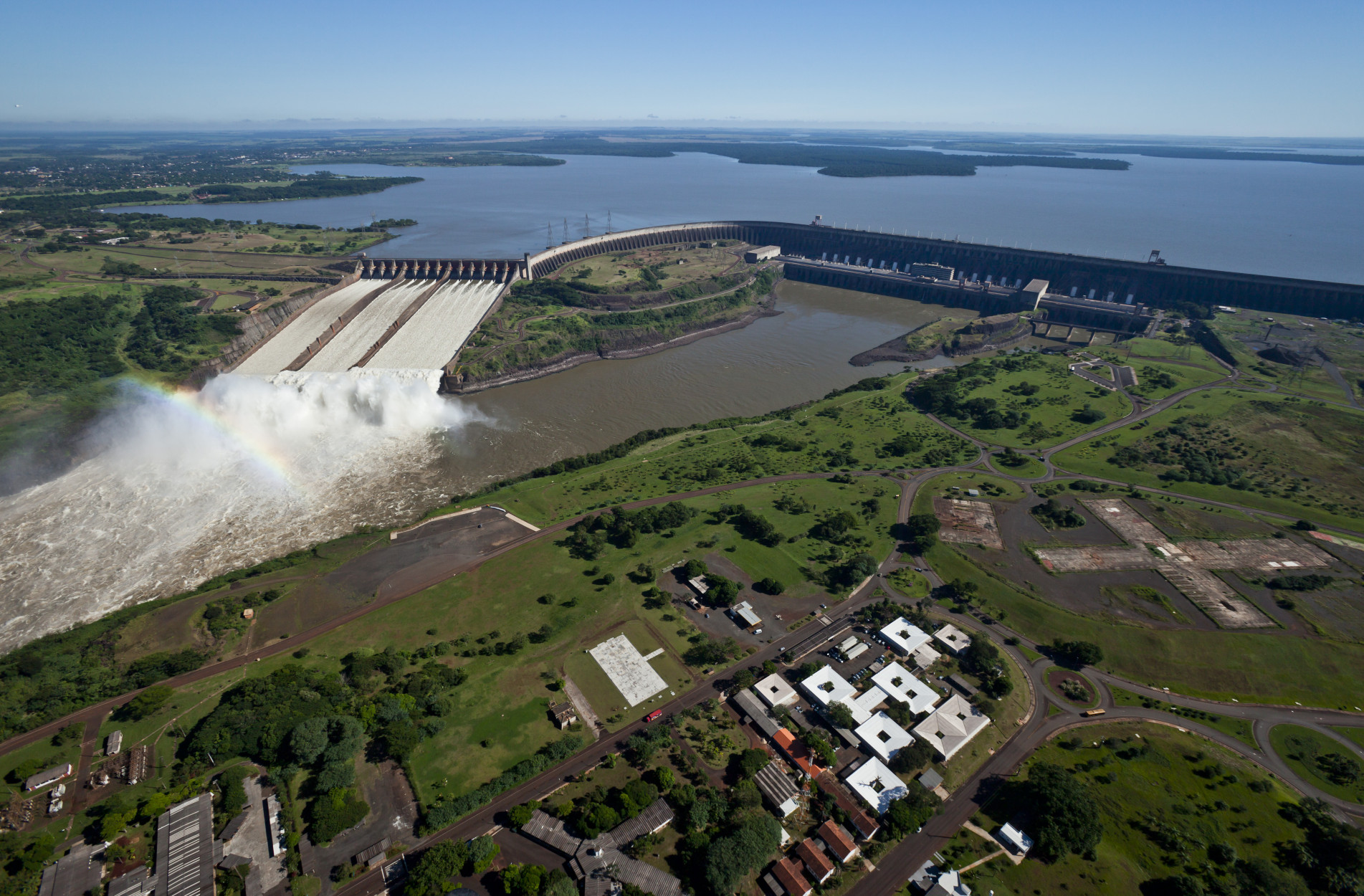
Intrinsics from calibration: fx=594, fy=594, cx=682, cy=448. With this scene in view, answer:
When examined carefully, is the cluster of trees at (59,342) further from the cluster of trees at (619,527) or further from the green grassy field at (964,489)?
the green grassy field at (964,489)

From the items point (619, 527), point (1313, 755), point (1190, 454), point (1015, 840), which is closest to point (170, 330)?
point (619, 527)

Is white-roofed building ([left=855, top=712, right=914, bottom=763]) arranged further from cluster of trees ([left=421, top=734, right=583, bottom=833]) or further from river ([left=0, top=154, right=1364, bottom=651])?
river ([left=0, top=154, right=1364, bottom=651])

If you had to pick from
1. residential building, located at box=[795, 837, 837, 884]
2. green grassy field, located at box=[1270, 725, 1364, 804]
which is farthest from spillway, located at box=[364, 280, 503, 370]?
green grassy field, located at box=[1270, 725, 1364, 804]

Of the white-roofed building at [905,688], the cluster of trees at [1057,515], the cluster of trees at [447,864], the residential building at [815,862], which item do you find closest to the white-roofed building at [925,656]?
the white-roofed building at [905,688]

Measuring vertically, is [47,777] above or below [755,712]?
above

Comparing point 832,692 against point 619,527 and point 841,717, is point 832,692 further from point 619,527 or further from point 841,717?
point 619,527

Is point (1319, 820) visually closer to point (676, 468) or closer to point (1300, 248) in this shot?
point (676, 468)
